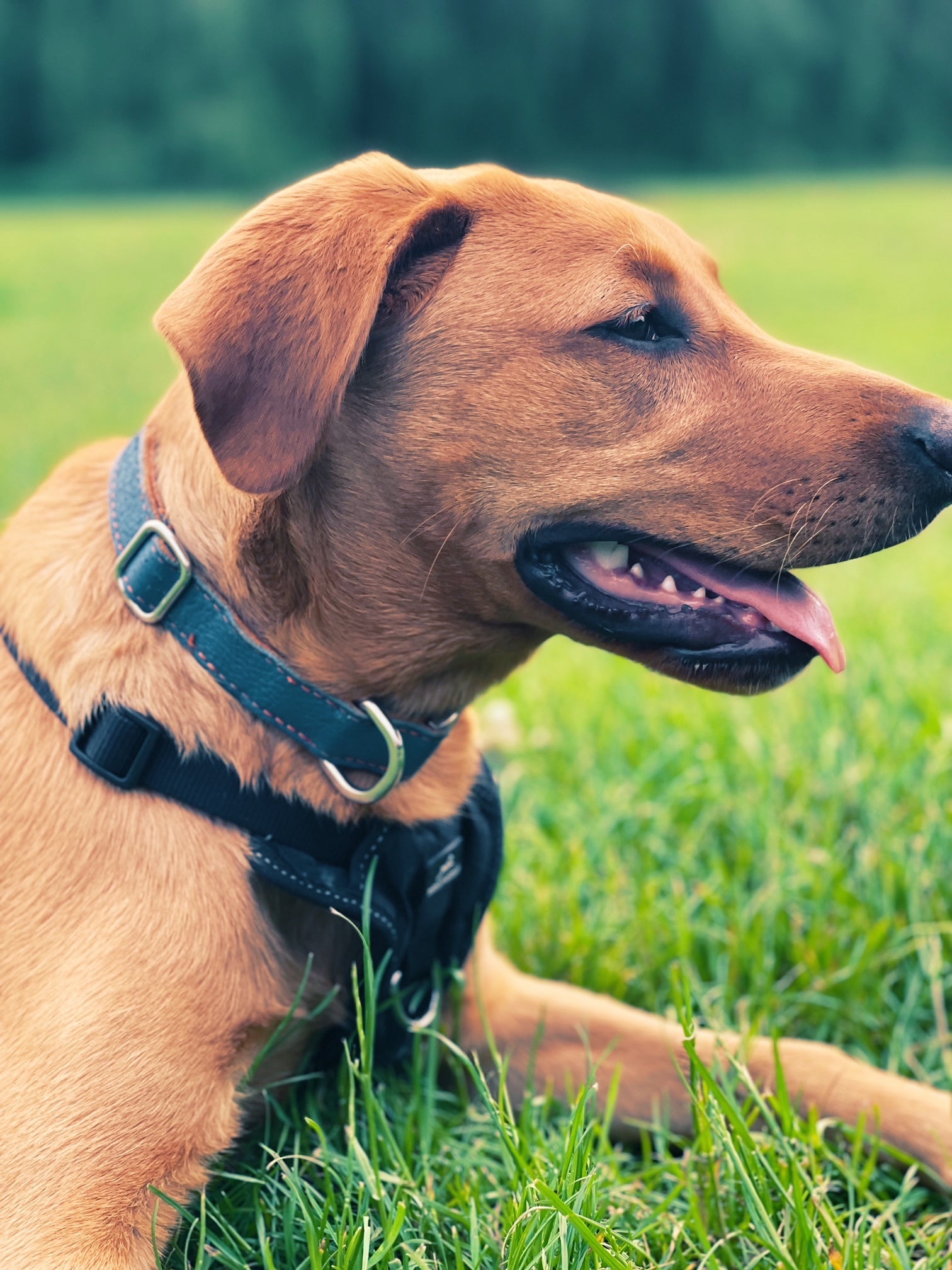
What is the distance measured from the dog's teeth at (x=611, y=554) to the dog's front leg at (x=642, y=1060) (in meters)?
0.85

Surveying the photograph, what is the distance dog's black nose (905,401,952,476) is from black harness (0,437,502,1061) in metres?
0.94

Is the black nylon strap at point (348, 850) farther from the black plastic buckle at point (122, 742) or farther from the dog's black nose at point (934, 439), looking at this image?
the dog's black nose at point (934, 439)

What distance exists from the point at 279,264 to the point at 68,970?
112cm

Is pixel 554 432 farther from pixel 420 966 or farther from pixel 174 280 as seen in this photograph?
pixel 174 280

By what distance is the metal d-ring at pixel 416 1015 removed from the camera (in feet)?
7.07

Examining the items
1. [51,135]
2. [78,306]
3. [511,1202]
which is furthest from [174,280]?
[51,135]

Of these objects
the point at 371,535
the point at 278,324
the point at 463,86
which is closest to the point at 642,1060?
the point at 371,535

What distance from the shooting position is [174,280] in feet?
60.1

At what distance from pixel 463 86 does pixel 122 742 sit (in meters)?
45.7

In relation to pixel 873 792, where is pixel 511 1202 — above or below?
above

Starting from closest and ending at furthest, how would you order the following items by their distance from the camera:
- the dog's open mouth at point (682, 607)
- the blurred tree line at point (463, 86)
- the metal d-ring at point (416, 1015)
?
1. the dog's open mouth at point (682, 607)
2. the metal d-ring at point (416, 1015)
3. the blurred tree line at point (463, 86)

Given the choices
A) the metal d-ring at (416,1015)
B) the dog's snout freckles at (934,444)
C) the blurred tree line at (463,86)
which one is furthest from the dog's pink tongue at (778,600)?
the blurred tree line at (463,86)

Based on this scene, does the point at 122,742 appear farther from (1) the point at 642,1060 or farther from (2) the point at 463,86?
(2) the point at 463,86

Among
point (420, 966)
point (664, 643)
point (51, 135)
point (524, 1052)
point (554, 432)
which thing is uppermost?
point (554, 432)
